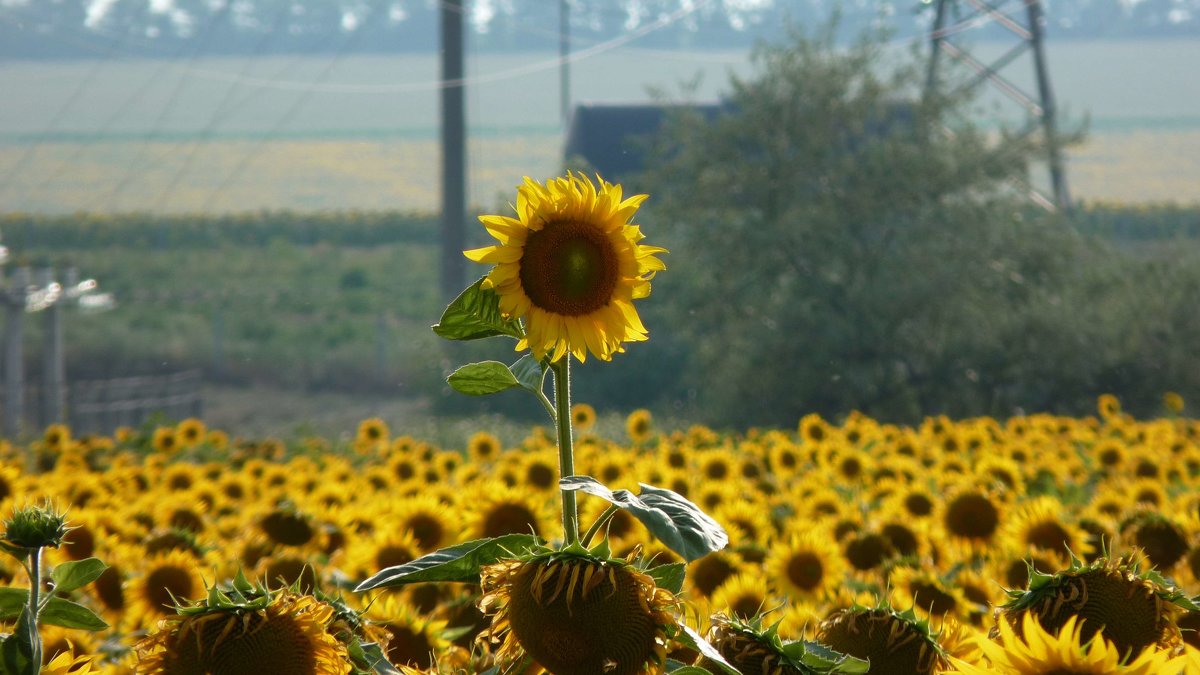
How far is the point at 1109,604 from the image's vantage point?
0.86 meters

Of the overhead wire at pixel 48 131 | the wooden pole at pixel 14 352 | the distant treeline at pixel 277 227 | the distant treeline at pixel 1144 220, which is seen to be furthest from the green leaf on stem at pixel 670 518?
the distant treeline at pixel 1144 220

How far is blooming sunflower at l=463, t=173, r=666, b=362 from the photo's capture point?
89 cm

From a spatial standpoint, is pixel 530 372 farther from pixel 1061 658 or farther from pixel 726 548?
pixel 726 548

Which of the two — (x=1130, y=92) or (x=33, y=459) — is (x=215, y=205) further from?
(x=1130, y=92)

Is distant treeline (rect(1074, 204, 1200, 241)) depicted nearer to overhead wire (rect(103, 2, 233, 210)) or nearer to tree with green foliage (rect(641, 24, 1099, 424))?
tree with green foliage (rect(641, 24, 1099, 424))

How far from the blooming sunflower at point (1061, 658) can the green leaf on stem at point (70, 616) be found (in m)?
0.48

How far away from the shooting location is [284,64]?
19500mm

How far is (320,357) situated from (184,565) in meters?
13.4

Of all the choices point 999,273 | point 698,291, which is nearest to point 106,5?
point 698,291

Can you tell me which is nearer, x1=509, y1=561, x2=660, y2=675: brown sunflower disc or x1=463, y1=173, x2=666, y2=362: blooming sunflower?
x1=509, y1=561, x2=660, y2=675: brown sunflower disc

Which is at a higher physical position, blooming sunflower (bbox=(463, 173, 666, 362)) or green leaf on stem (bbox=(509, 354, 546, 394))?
blooming sunflower (bbox=(463, 173, 666, 362))

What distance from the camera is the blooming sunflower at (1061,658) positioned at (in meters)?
0.57

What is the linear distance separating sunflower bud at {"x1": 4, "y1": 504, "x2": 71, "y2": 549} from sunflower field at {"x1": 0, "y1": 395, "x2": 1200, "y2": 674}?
66mm

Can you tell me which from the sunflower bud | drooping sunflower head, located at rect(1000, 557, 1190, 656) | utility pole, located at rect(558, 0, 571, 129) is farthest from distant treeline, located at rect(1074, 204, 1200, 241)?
the sunflower bud
